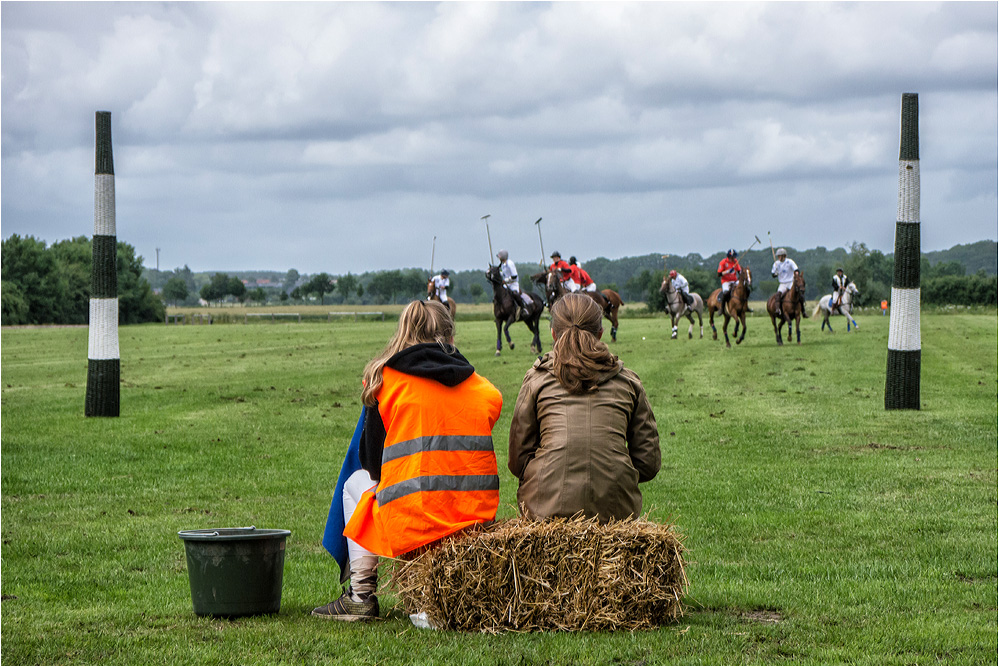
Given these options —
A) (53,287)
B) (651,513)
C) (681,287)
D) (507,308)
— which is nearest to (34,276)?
(53,287)

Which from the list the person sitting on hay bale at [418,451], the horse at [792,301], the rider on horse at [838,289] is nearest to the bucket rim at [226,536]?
the person sitting on hay bale at [418,451]

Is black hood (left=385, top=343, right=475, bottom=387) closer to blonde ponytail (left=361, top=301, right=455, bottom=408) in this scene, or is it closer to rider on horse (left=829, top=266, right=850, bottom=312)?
blonde ponytail (left=361, top=301, right=455, bottom=408)

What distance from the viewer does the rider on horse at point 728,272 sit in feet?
110

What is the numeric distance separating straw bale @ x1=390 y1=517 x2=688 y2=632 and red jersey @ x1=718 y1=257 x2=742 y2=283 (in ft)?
93.1

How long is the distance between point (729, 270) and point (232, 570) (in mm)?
28918

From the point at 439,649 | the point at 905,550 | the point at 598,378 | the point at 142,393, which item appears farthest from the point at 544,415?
the point at 142,393

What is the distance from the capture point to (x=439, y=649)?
5547mm

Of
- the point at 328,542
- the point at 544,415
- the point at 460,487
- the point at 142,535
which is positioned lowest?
the point at 142,535

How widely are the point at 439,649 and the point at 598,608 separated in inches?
34.3

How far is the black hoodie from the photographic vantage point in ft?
19.6

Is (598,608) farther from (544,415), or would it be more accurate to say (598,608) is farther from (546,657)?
(544,415)

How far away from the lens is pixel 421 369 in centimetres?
597

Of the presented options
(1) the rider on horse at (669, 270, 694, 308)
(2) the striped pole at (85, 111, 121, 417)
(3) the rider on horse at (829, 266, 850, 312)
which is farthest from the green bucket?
(3) the rider on horse at (829, 266, 850, 312)

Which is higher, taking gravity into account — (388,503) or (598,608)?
(388,503)
